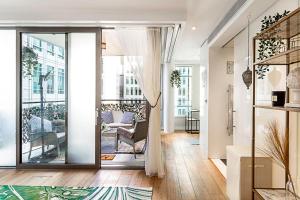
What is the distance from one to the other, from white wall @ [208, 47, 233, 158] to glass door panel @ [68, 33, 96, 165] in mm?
2391

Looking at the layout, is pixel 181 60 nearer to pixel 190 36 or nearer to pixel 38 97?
pixel 190 36

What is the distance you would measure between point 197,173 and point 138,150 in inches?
72.8

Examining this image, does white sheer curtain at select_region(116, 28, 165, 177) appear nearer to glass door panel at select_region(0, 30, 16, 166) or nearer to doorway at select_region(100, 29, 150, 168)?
doorway at select_region(100, 29, 150, 168)

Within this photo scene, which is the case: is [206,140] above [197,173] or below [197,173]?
above

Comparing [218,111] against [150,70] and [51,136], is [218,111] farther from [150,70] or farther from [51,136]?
[51,136]

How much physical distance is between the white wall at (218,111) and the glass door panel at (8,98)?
371 cm

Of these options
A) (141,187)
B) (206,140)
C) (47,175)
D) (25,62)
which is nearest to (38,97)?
(25,62)

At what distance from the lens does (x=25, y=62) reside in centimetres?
451

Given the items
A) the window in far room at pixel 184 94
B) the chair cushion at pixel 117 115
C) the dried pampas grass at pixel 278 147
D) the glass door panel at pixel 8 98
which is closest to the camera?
the dried pampas grass at pixel 278 147

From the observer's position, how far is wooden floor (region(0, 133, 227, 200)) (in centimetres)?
346

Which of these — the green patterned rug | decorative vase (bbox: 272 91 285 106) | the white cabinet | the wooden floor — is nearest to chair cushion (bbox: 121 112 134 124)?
the wooden floor

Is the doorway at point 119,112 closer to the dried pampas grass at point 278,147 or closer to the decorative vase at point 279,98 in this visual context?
the dried pampas grass at point 278,147

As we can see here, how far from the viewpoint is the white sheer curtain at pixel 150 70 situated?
420 centimetres

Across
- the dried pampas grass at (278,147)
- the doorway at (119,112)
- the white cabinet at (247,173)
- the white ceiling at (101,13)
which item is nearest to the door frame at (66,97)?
the white ceiling at (101,13)
